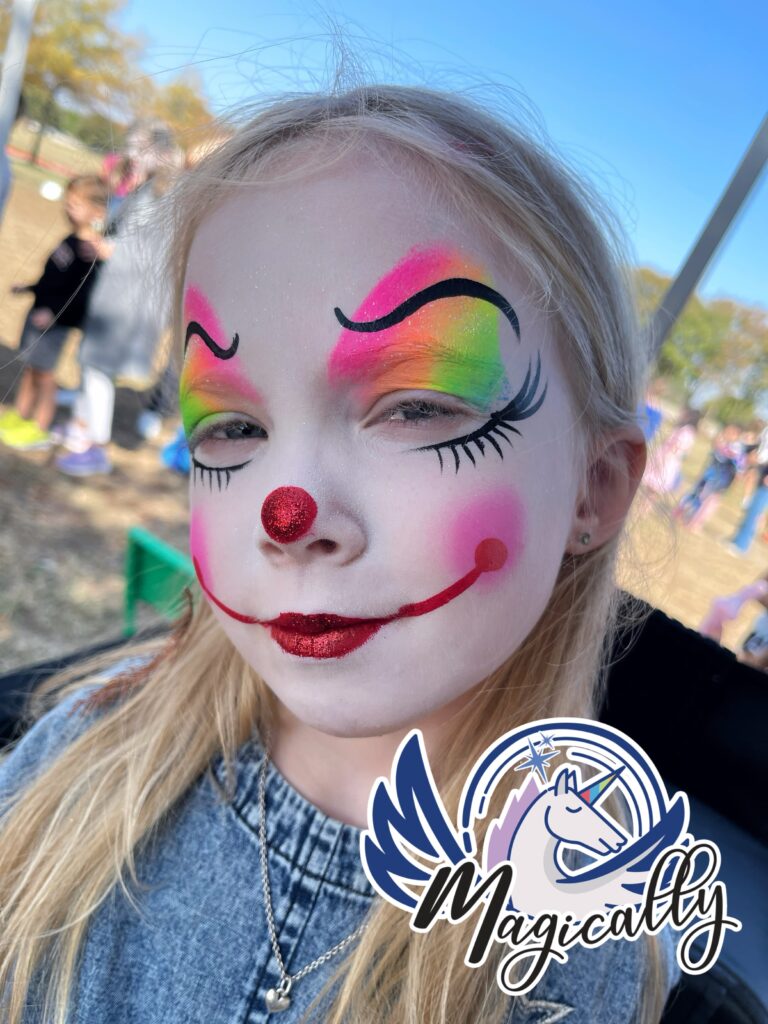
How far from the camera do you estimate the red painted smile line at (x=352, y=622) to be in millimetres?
503

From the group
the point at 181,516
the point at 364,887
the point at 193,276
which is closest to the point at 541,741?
the point at 364,887

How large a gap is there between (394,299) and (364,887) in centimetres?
57

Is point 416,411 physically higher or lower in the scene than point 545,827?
higher

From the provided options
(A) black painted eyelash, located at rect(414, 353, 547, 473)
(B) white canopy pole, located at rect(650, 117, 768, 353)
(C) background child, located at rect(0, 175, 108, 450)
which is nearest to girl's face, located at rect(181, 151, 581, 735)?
(A) black painted eyelash, located at rect(414, 353, 547, 473)

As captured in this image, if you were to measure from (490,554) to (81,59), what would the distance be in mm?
1108

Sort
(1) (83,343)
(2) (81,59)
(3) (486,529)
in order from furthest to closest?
(1) (83,343), (2) (81,59), (3) (486,529)

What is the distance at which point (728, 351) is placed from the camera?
21.5 inches

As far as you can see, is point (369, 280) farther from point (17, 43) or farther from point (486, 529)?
point (17, 43)

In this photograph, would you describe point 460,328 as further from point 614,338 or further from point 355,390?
point 614,338

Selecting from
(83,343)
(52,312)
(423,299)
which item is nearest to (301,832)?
(423,299)

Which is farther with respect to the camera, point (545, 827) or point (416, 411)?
point (416, 411)

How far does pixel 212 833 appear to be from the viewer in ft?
2.44

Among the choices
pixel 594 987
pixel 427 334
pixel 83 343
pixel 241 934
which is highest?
pixel 427 334

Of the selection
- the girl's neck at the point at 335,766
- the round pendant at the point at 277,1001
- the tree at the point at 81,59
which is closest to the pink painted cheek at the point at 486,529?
the girl's neck at the point at 335,766
